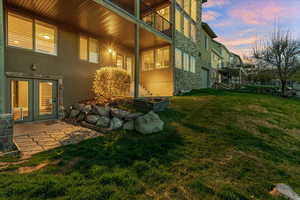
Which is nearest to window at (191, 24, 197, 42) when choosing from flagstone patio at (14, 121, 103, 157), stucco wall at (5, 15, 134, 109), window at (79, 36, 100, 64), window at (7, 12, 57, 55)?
stucco wall at (5, 15, 134, 109)

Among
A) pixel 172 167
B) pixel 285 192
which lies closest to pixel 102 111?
pixel 172 167

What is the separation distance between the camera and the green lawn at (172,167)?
6.70 feet

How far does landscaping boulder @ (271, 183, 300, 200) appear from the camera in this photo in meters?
1.96

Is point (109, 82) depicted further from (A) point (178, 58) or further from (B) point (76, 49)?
(A) point (178, 58)

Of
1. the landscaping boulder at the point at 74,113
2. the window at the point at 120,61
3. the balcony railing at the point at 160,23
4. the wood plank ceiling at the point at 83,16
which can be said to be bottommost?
the landscaping boulder at the point at 74,113

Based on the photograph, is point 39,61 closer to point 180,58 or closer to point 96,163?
point 96,163

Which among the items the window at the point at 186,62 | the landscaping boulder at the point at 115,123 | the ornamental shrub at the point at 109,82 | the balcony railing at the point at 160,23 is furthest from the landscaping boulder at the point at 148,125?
the window at the point at 186,62

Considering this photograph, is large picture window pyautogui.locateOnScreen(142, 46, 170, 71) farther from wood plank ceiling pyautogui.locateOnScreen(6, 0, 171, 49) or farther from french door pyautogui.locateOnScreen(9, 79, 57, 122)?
french door pyautogui.locateOnScreen(9, 79, 57, 122)

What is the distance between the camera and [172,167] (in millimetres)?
2725

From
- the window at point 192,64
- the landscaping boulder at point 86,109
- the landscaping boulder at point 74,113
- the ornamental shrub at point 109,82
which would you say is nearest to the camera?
the landscaping boulder at point 86,109

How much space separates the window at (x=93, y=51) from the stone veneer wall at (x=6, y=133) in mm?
5955

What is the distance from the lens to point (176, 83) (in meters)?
10.6

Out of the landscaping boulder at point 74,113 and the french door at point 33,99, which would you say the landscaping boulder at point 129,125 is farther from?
the french door at point 33,99

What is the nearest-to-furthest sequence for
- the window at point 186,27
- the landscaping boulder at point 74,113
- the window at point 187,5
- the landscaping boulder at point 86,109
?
the landscaping boulder at point 86,109, the landscaping boulder at point 74,113, the window at point 187,5, the window at point 186,27
